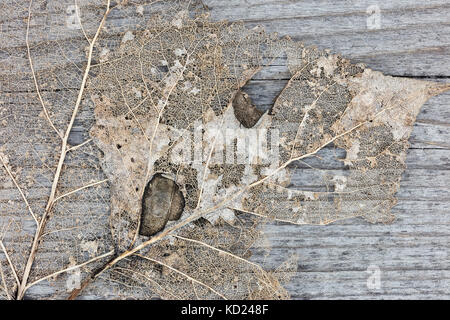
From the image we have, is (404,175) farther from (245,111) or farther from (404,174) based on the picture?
(245,111)

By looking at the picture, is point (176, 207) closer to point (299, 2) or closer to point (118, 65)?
point (118, 65)

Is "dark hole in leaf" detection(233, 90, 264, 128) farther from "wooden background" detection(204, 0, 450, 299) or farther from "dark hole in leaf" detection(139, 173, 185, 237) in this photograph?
"dark hole in leaf" detection(139, 173, 185, 237)

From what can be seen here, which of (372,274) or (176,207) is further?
(372,274)

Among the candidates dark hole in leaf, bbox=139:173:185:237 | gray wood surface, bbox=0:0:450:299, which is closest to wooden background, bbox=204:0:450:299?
gray wood surface, bbox=0:0:450:299

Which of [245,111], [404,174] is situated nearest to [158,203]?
[245,111]
